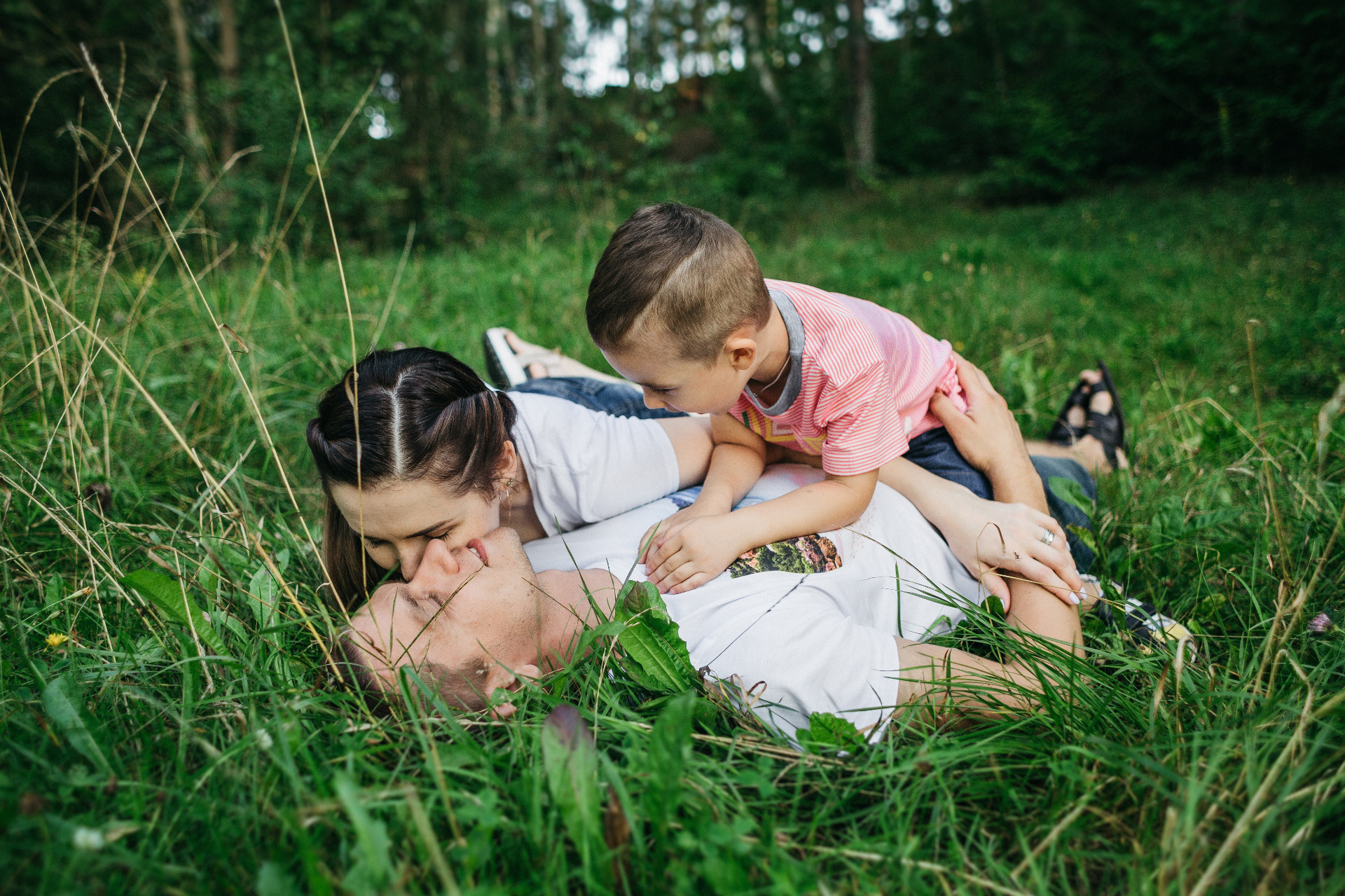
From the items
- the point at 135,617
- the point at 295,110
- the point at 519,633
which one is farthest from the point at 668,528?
the point at 295,110

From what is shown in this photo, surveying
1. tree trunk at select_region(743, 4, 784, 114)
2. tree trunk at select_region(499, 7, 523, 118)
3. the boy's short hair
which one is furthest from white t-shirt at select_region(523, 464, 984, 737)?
tree trunk at select_region(499, 7, 523, 118)

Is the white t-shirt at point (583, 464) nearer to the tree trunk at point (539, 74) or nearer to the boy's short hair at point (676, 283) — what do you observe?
the boy's short hair at point (676, 283)

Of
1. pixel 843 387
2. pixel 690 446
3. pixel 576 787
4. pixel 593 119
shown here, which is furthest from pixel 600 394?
pixel 593 119

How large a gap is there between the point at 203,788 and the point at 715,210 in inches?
302

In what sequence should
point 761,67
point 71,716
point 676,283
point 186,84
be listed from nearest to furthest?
point 71,716 → point 676,283 → point 186,84 → point 761,67

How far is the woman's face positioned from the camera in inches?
56.1

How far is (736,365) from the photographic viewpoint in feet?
5.60

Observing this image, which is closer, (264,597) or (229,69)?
(264,597)

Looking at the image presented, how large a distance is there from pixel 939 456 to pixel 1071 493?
0.36m

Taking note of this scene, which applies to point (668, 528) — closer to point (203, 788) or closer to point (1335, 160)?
point (203, 788)

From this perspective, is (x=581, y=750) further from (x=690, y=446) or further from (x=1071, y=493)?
(x=1071, y=493)

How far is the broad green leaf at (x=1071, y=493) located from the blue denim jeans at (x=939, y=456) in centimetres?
3

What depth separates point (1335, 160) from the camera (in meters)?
7.75

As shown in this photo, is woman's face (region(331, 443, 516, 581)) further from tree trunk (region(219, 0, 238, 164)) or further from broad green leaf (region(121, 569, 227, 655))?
tree trunk (region(219, 0, 238, 164))
